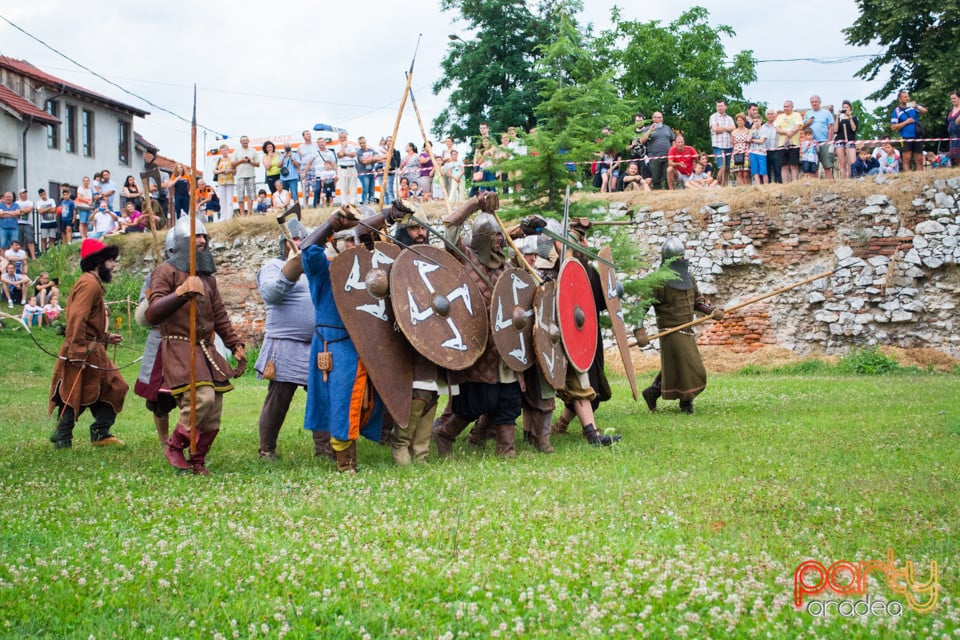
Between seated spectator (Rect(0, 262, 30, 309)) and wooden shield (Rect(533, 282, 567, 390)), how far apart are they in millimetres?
17714

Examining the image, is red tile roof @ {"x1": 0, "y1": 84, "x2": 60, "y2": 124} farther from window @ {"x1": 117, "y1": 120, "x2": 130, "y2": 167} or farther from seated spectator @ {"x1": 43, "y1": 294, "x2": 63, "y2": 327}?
seated spectator @ {"x1": 43, "y1": 294, "x2": 63, "y2": 327}

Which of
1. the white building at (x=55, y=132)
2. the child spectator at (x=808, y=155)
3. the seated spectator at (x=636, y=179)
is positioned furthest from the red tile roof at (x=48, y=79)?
the child spectator at (x=808, y=155)

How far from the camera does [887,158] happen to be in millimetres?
18703

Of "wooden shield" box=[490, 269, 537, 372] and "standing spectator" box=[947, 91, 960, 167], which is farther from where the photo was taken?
"standing spectator" box=[947, 91, 960, 167]

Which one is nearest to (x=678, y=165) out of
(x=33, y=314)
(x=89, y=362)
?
(x=33, y=314)

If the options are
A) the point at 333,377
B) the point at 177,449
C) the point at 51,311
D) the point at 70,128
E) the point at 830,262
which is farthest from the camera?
the point at 70,128

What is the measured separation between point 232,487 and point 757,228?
14427mm

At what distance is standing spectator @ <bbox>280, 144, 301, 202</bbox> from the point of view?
20.3 m

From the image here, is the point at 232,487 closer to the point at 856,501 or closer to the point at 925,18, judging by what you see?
the point at 856,501

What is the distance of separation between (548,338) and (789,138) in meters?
12.6

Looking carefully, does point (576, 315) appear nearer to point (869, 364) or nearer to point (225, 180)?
point (869, 364)

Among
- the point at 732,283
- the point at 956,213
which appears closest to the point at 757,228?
the point at 732,283

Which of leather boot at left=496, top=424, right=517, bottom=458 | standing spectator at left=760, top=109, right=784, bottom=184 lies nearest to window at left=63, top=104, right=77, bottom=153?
standing spectator at left=760, top=109, right=784, bottom=184

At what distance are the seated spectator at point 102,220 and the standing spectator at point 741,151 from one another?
46.8 ft
